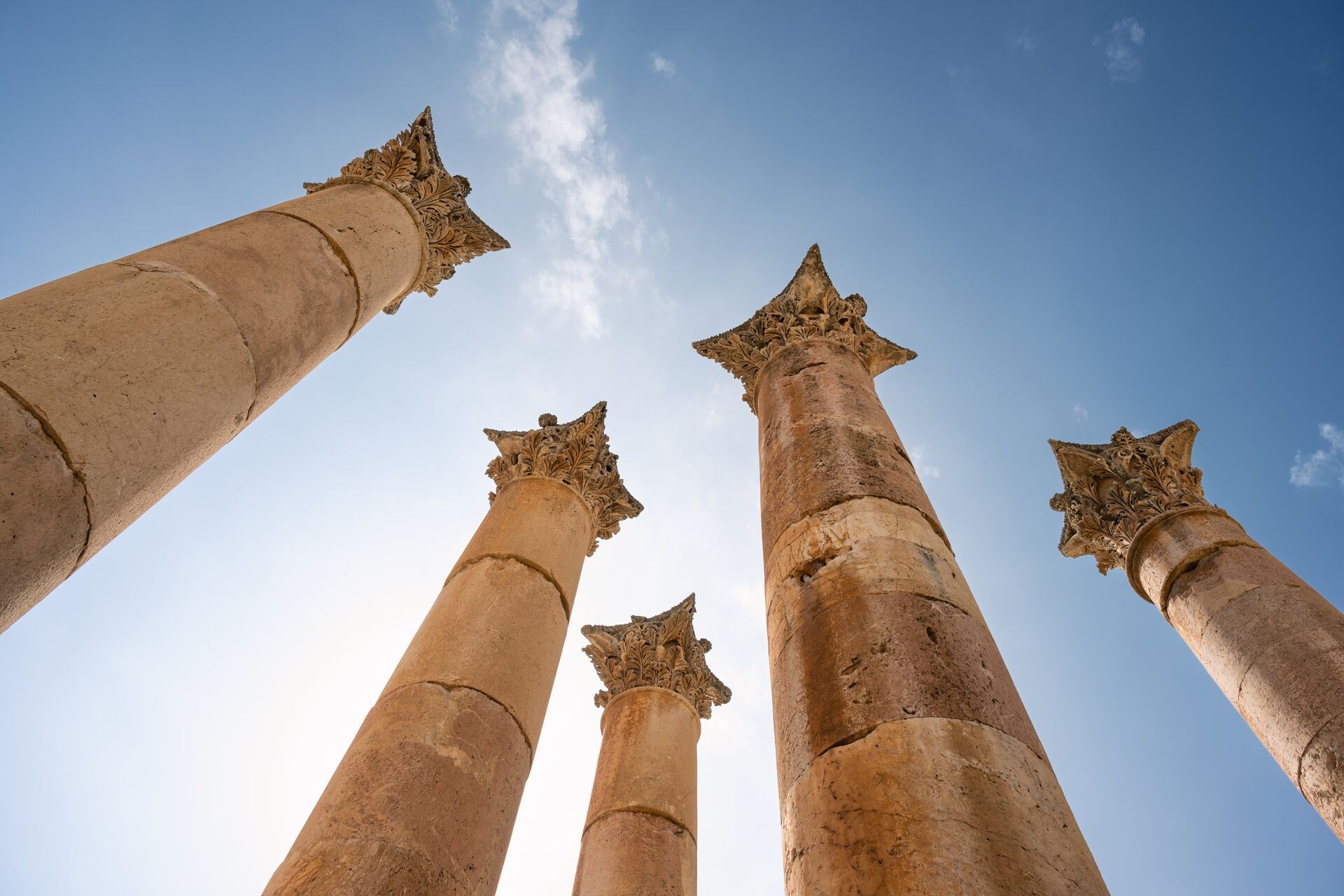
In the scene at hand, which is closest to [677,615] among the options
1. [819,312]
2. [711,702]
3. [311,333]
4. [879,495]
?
[711,702]

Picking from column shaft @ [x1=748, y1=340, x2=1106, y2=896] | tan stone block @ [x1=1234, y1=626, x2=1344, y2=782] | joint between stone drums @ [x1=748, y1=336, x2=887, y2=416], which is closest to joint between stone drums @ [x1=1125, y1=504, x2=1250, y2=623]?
tan stone block @ [x1=1234, y1=626, x2=1344, y2=782]

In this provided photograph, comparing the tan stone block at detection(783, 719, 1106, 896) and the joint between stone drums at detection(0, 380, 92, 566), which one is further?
the joint between stone drums at detection(0, 380, 92, 566)

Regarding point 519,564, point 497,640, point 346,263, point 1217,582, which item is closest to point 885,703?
point 497,640

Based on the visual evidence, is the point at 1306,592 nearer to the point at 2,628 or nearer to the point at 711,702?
the point at 711,702

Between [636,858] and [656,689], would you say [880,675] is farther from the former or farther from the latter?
[656,689]

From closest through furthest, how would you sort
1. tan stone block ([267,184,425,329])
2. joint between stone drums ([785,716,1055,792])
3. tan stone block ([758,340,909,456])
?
joint between stone drums ([785,716,1055,792]) → tan stone block ([267,184,425,329]) → tan stone block ([758,340,909,456])

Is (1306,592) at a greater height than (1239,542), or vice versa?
(1239,542)

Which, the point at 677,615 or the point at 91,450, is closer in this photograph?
the point at 91,450

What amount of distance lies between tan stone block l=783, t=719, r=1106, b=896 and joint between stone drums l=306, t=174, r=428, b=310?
8.93 m

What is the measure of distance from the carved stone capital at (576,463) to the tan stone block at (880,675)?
6491 millimetres

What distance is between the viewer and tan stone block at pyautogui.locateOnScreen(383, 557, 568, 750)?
8.27m

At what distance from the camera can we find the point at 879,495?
760 centimetres

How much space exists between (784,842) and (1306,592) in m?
9.56

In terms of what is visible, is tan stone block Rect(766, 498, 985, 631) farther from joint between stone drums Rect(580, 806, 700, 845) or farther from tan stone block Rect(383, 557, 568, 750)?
joint between stone drums Rect(580, 806, 700, 845)
